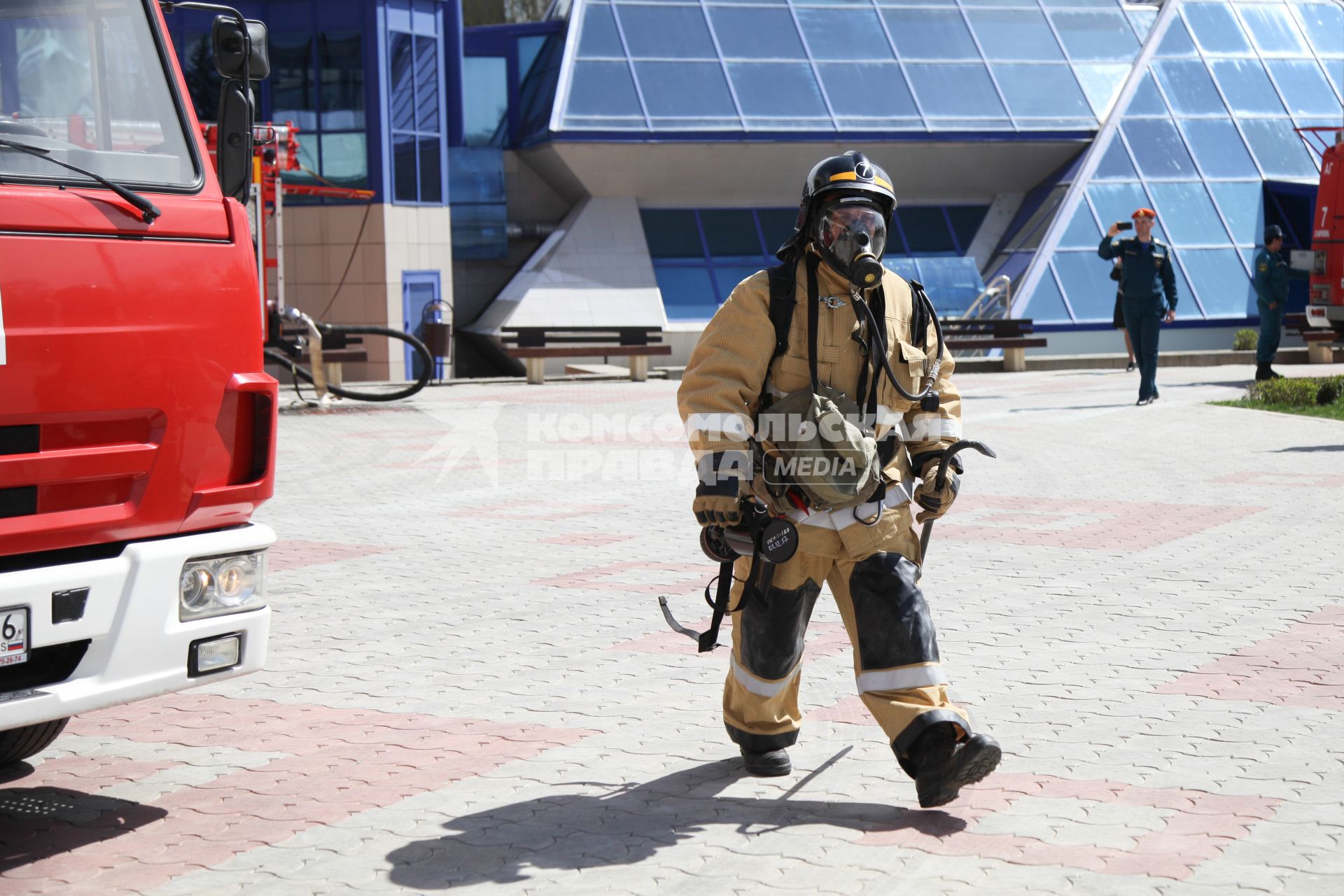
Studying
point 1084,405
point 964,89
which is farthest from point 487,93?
point 1084,405

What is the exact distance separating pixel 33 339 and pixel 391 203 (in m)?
24.5

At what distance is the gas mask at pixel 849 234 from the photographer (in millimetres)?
4414

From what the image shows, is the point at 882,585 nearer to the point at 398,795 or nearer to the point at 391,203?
the point at 398,795

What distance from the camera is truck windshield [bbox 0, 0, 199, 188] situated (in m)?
4.34

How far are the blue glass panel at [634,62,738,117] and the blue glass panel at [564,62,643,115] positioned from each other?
27 centimetres

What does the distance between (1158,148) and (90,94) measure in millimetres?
27146

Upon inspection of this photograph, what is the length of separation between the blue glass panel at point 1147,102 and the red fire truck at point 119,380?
27324 mm

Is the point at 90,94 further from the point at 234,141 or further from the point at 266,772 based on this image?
the point at 266,772

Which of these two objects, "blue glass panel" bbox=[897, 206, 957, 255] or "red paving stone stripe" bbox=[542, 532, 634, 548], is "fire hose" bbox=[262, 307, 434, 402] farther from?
"blue glass panel" bbox=[897, 206, 957, 255]

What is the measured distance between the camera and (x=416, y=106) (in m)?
28.2

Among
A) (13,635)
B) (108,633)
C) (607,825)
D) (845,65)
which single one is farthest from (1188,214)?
(13,635)

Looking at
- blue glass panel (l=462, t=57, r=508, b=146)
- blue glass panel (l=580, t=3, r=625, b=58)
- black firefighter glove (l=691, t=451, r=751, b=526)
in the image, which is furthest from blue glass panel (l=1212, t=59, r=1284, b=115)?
black firefighter glove (l=691, t=451, r=751, b=526)

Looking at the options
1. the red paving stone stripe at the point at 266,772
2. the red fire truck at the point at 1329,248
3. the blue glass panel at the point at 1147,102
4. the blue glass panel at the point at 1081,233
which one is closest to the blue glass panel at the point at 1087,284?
the blue glass panel at the point at 1081,233

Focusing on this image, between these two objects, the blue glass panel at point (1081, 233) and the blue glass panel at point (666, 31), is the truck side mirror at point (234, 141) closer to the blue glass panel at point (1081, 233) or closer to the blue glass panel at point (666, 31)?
the blue glass panel at point (1081, 233)
